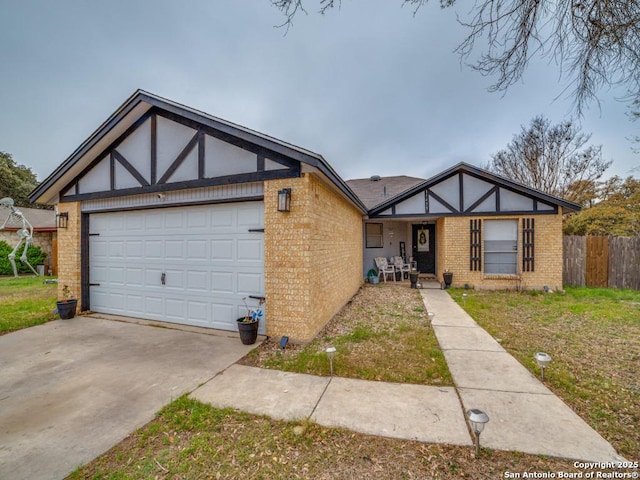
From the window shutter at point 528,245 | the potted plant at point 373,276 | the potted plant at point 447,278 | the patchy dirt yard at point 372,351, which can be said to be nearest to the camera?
the patchy dirt yard at point 372,351

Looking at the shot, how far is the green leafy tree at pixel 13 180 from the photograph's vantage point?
67.5ft

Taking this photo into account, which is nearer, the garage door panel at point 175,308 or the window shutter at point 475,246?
the garage door panel at point 175,308

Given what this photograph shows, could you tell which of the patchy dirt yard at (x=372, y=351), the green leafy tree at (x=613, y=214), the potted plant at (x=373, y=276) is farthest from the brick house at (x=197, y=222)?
the green leafy tree at (x=613, y=214)

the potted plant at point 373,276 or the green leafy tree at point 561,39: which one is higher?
the green leafy tree at point 561,39

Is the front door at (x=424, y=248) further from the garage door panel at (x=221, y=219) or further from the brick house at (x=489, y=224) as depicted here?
the garage door panel at (x=221, y=219)

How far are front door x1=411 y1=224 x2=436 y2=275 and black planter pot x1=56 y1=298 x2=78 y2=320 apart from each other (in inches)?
483

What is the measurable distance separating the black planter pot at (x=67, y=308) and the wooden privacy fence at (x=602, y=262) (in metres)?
15.5

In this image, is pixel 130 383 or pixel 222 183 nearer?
pixel 130 383

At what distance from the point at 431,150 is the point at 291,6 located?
1297cm

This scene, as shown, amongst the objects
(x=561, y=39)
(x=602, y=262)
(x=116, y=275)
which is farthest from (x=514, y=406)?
(x=602, y=262)

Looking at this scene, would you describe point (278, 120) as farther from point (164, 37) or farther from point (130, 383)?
point (130, 383)

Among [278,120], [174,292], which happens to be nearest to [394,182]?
[278,120]

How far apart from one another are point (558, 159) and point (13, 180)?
39.2 meters

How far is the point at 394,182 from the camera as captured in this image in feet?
52.8
